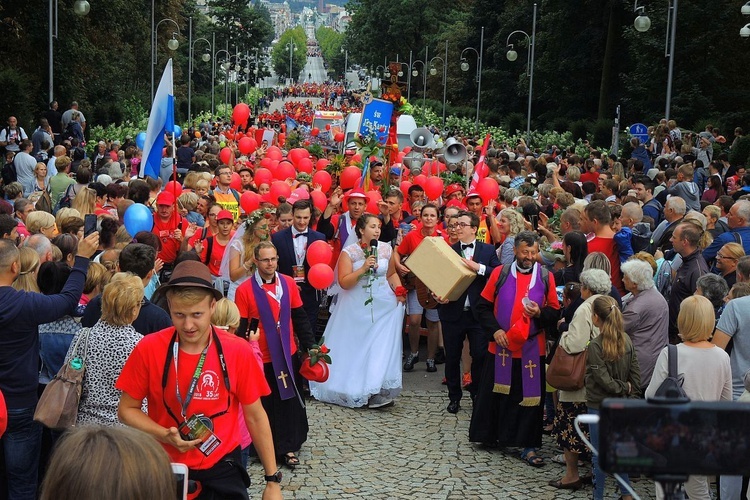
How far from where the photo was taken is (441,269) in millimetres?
9156

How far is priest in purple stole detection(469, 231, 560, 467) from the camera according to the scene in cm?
824

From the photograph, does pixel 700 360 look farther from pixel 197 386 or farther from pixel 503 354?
pixel 197 386

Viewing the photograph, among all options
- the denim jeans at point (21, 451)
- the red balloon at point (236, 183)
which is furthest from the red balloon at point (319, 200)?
the denim jeans at point (21, 451)

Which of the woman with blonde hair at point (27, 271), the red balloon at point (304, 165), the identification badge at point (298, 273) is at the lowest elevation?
the identification badge at point (298, 273)

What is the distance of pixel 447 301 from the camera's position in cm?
927

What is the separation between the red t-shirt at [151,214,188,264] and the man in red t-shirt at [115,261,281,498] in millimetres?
5406

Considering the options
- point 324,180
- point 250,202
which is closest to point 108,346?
point 250,202

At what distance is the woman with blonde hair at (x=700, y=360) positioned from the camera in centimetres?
663

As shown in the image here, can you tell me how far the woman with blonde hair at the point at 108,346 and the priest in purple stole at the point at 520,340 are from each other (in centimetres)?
355

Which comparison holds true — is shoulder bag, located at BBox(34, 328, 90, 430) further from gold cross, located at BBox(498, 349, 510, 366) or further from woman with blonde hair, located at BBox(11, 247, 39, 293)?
gold cross, located at BBox(498, 349, 510, 366)

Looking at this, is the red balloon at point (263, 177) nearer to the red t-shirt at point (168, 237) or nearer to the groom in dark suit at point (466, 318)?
the red t-shirt at point (168, 237)

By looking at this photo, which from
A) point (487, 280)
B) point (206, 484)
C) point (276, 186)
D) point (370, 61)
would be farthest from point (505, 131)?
point (370, 61)

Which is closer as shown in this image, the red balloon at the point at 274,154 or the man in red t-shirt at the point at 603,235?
the man in red t-shirt at the point at 603,235

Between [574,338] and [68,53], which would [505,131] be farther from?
[574,338]
